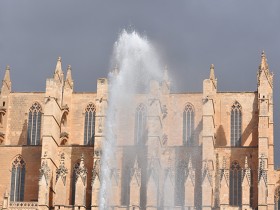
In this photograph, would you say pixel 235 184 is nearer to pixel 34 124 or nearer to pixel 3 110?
pixel 34 124

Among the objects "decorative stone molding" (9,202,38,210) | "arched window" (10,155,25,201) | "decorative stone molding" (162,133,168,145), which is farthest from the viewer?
"arched window" (10,155,25,201)

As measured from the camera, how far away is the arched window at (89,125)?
7988 cm

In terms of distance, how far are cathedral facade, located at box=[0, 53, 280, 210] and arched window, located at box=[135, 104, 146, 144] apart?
0.10 m

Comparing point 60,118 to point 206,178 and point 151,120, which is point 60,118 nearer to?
point 151,120

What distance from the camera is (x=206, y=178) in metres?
71.8

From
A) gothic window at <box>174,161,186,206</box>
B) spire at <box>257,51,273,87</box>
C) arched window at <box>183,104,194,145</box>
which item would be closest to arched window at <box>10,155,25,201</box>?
gothic window at <box>174,161,186,206</box>

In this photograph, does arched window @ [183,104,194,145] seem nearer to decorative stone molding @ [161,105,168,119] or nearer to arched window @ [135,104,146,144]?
decorative stone molding @ [161,105,168,119]

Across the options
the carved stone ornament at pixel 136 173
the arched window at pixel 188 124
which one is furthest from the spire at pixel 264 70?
the carved stone ornament at pixel 136 173

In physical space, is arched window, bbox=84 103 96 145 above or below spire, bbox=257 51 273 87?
below

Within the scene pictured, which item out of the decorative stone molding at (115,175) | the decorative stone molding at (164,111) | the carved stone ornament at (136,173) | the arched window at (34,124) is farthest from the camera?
the arched window at (34,124)

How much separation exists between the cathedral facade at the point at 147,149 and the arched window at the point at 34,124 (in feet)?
0.27

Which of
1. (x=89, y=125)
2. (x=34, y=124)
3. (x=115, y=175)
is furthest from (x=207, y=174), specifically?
(x=34, y=124)

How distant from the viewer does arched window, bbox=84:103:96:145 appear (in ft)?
262

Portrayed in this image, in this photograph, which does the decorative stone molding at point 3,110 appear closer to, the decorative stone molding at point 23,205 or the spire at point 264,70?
the decorative stone molding at point 23,205
